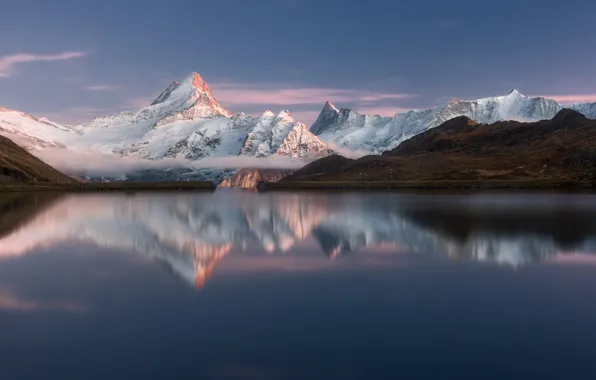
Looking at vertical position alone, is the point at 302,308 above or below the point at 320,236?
above

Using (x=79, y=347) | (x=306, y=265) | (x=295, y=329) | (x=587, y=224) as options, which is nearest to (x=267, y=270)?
(x=306, y=265)

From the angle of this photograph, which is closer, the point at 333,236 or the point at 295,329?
the point at 295,329

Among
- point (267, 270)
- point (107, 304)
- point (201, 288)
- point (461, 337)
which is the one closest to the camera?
point (461, 337)

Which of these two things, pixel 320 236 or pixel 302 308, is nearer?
pixel 302 308

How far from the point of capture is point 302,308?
33688 mm

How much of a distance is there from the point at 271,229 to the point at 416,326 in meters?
55.0

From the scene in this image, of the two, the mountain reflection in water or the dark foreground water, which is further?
the mountain reflection in water

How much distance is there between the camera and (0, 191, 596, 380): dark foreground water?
24.5 meters

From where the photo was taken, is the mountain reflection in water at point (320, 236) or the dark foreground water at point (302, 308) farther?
the mountain reflection in water at point (320, 236)

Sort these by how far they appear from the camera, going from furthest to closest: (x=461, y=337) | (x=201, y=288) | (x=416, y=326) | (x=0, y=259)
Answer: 1. (x=0, y=259)
2. (x=201, y=288)
3. (x=416, y=326)
4. (x=461, y=337)

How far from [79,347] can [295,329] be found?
1075 centimetres

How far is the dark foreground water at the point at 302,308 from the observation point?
2447 centimetres

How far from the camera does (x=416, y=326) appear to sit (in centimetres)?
2992

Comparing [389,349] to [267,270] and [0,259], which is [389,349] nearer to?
[267,270]
